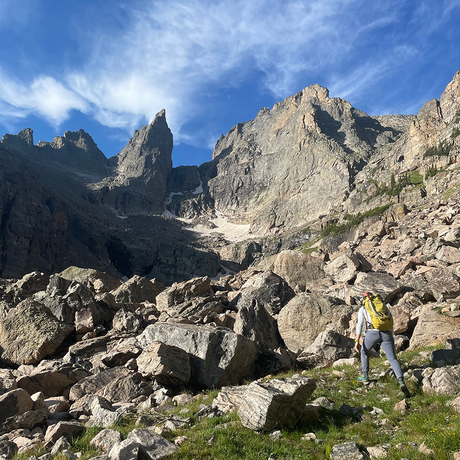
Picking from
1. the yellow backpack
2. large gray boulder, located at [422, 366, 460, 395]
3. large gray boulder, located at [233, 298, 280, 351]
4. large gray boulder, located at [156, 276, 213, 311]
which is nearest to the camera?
large gray boulder, located at [422, 366, 460, 395]

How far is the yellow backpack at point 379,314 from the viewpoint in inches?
371

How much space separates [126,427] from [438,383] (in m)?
7.99

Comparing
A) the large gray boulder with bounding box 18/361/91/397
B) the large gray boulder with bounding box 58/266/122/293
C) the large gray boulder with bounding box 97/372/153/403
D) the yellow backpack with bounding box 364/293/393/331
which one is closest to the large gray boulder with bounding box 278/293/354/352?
the yellow backpack with bounding box 364/293/393/331

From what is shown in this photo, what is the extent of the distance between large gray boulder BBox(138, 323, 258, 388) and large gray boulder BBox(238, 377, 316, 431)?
4.84 m

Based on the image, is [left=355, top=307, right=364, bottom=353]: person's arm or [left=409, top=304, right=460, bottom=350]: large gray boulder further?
[left=409, top=304, right=460, bottom=350]: large gray boulder

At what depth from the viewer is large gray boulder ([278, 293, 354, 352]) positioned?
16.8 m

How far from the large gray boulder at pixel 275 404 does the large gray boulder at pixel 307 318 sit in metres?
9.77

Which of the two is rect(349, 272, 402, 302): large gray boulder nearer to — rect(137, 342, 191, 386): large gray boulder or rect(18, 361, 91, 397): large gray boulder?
rect(137, 342, 191, 386): large gray boulder

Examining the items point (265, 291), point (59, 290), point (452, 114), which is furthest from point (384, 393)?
point (452, 114)

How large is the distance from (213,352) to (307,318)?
6885 mm

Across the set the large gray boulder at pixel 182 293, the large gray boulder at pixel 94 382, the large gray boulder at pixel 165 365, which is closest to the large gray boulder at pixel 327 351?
the large gray boulder at pixel 165 365

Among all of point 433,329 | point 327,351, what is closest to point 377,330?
point 327,351

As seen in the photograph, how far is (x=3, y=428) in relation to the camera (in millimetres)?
8406

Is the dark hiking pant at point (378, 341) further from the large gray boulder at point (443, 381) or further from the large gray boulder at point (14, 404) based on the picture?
the large gray boulder at point (14, 404)
